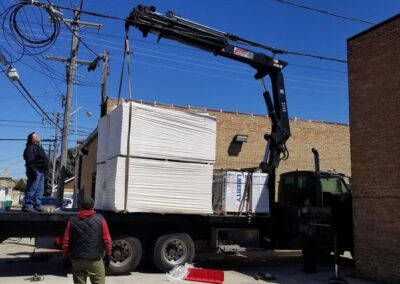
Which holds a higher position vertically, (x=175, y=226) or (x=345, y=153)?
(x=345, y=153)

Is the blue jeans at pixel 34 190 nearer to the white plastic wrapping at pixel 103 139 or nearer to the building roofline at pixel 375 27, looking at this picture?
the white plastic wrapping at pixel 103 139

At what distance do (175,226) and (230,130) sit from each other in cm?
911

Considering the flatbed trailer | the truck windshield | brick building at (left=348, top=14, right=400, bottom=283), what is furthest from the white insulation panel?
the truck windshield

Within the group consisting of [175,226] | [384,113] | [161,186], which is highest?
[384,113]

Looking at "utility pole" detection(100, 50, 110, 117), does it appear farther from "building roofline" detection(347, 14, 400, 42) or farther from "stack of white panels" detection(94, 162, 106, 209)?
"building roofline" detection(347, 14, 400, 42)

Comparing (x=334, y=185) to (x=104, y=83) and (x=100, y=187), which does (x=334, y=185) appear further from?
(x=104, y=83)

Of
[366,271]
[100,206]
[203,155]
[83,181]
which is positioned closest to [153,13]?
[203,155]

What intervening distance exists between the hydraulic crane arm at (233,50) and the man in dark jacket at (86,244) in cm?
596

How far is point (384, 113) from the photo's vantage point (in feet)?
35.2

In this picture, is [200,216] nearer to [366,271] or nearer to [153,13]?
[366,271]

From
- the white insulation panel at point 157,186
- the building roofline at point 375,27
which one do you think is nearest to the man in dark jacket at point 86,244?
the white insulation panel at point 157,186

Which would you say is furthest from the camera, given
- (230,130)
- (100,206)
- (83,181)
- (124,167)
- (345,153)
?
(83,181)

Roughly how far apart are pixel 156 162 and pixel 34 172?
2721 mm

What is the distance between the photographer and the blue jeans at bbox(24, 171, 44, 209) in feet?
36.1
